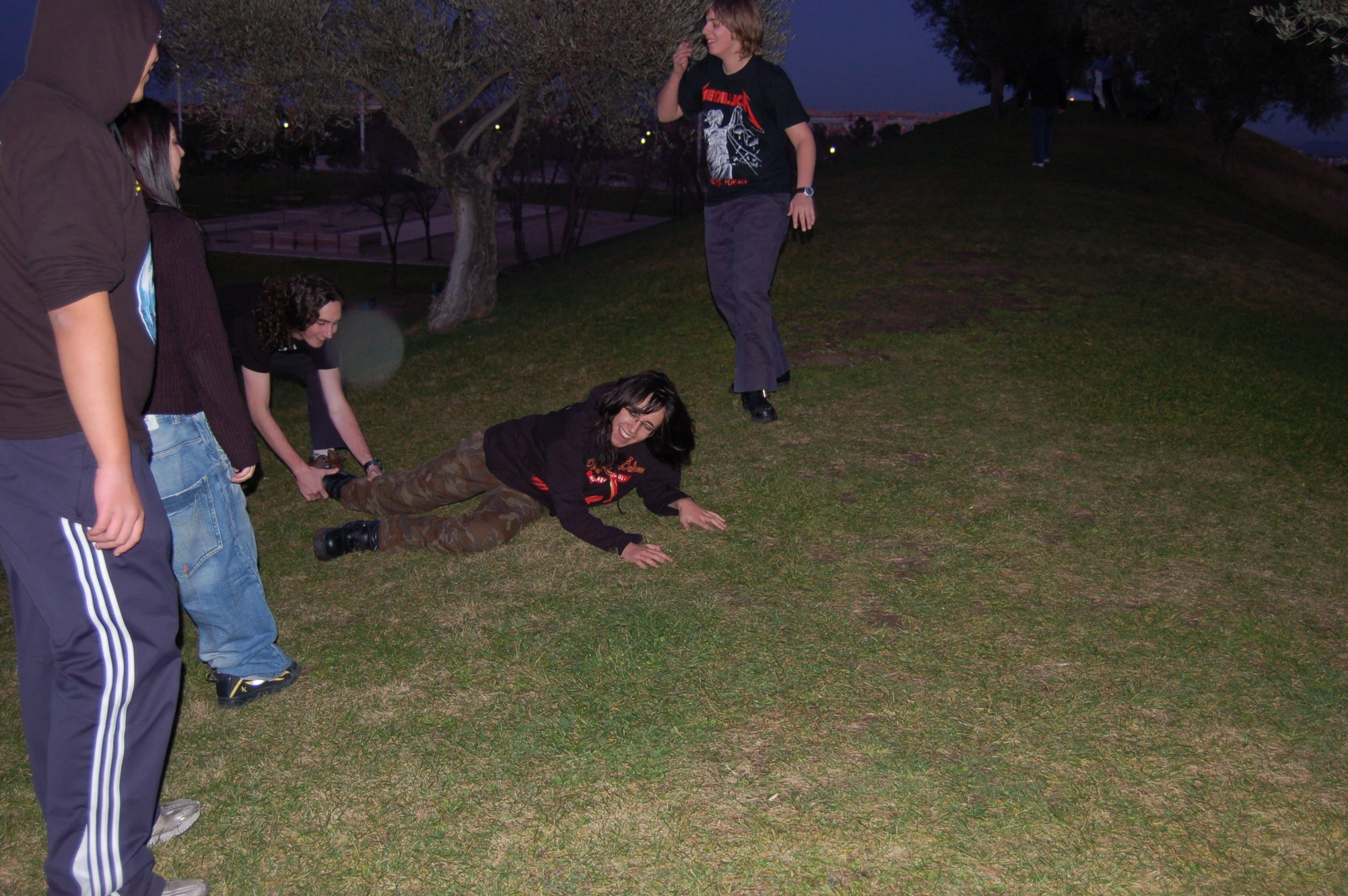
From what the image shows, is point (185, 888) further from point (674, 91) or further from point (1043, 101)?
point (1043, 101)

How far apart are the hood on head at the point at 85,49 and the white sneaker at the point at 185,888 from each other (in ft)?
6.89

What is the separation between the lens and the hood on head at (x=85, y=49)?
2277 mm

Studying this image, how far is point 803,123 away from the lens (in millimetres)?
6250

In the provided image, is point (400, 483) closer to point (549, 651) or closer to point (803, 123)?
point (549, 651)

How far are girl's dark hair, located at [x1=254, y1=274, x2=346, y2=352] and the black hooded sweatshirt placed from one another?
2637mm

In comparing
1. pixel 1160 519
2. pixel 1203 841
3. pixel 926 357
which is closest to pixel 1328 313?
pixel 926 357

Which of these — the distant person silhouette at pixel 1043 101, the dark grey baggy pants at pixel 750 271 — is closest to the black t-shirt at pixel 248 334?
the dark grey baggy pants at pixel 750 271

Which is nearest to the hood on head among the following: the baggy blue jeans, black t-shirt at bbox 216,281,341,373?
the baggy blue jeans

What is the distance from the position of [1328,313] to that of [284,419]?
36.5 feet

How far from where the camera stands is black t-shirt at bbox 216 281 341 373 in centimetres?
543

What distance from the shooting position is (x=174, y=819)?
9.84ft

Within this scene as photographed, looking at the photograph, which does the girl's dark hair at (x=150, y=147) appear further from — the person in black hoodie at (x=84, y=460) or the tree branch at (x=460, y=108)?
the tree branch at (x=460, y=108)

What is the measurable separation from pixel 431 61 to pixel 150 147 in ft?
30.5

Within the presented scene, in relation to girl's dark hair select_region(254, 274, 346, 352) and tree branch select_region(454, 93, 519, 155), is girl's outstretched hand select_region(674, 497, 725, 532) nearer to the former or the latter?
girl's dark hair select_region(254, 274, 346, 352)
